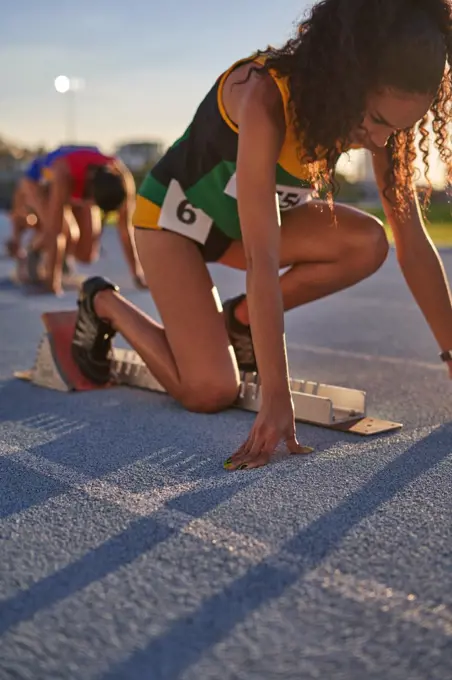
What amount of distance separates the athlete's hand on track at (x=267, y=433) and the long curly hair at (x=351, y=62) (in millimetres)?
816

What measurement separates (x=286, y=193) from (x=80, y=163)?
435 cm

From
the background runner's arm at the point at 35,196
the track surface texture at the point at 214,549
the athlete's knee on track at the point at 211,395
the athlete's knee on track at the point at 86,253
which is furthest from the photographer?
the athlete's knee on track at the point at 86,253

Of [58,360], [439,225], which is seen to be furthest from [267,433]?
[439,225]

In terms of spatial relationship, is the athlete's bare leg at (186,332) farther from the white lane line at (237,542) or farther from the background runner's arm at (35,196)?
the background runner's arm at (35,196)

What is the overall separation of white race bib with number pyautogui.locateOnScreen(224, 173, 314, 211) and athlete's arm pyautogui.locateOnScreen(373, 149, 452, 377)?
291 millimetres

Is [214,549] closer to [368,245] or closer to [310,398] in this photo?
[310,398]

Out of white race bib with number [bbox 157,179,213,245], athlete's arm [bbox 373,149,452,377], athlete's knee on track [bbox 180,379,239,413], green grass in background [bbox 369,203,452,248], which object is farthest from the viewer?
green grass in background [bbox 369,203,452,248]

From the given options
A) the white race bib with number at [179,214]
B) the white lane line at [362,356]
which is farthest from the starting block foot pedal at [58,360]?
the white lane line at [362,356]

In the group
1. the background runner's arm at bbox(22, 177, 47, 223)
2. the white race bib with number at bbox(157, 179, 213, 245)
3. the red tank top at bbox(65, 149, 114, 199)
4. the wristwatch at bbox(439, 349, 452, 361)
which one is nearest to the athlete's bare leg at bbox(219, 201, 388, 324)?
the white race bib with number at bbox(157, 179, 213, 245)

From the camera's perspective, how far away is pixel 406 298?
7453 mm

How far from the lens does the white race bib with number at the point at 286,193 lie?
3166 millimetres

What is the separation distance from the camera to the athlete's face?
2484mm

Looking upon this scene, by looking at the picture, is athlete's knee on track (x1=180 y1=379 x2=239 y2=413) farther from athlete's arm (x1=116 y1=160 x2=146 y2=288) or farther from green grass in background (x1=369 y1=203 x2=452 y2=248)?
green grass in background (x1=369 y1=203 x2=452 y2=248)

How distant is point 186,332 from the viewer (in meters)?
3.35
